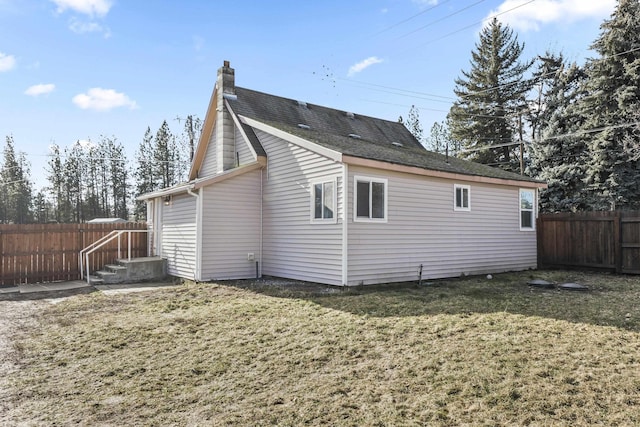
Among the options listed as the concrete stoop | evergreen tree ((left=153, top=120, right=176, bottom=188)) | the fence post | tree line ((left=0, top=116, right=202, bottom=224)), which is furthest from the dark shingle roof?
evergreen tree ((left=153, top=120, right=176, bottom=188))

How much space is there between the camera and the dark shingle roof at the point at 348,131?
415 inches

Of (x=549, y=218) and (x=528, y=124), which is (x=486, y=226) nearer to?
(x=549, y=218)

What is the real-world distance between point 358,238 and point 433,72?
12429mm

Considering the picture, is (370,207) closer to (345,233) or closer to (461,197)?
(345,233)

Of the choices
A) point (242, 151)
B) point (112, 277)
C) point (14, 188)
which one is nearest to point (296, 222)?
point (242, 151)

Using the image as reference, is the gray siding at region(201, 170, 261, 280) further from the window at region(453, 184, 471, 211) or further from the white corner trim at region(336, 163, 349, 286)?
the window at region(453, 184, 471, 211)

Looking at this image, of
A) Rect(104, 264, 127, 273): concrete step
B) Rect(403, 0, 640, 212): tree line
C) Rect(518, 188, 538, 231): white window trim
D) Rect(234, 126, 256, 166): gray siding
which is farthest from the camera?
Rect(403, 0, 640, 212): tree line

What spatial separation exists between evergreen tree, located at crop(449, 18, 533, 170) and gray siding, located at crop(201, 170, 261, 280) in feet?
72.5

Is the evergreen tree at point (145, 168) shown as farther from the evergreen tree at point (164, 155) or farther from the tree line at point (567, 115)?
the tree line at point (567, 115)

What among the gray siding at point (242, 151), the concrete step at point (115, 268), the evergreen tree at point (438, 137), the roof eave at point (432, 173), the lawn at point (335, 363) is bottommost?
the lawn at point (335, 363)

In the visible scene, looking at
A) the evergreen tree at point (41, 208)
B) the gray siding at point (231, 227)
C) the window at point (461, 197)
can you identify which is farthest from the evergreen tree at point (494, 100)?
the evergreen tree at point (41, 208)

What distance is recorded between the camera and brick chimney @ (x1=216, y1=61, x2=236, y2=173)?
42.3 ft

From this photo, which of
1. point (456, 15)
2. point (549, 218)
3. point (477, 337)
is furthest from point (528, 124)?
point (477, 337)

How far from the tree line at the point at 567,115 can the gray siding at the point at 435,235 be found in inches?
177
